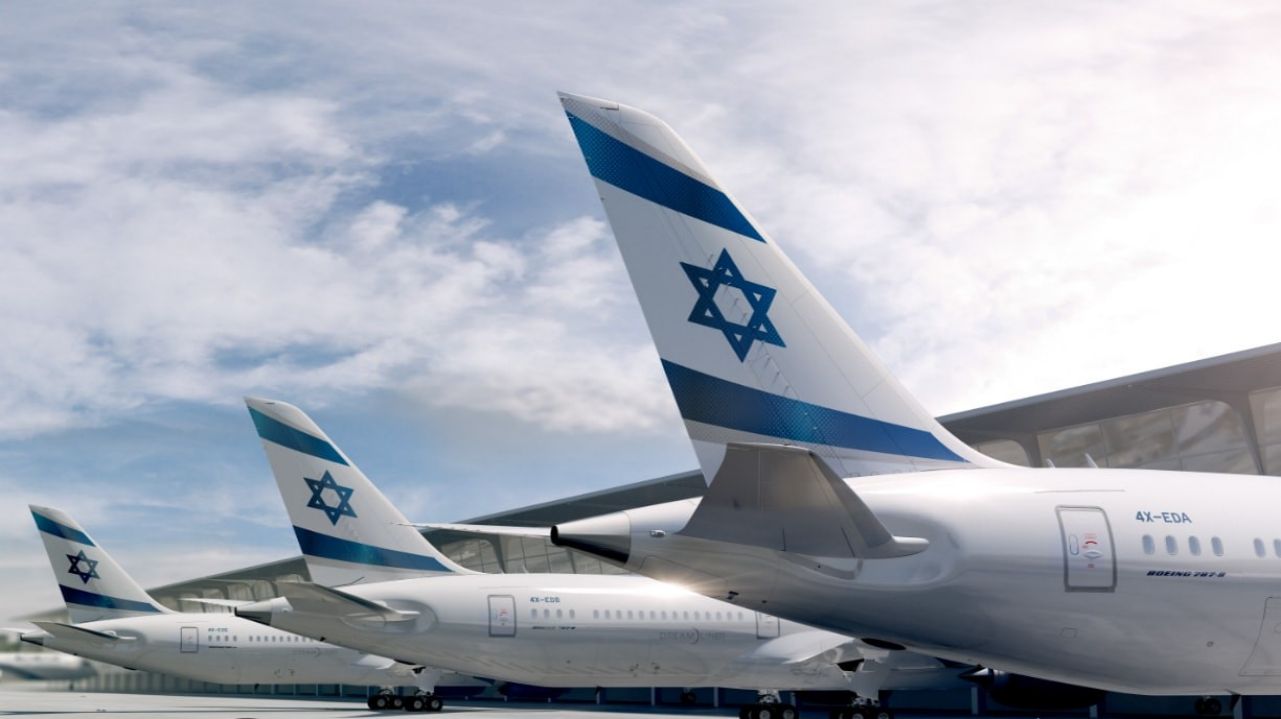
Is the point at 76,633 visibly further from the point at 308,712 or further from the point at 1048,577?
the point at 1048,577

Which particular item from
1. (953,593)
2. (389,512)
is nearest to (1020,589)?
(953,593)

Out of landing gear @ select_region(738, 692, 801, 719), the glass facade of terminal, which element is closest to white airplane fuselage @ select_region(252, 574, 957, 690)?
landing gear @ select_region(738, 692, 801, 719)

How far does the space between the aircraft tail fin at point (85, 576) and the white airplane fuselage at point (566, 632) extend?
19739 mm

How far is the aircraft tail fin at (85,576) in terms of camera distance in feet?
132

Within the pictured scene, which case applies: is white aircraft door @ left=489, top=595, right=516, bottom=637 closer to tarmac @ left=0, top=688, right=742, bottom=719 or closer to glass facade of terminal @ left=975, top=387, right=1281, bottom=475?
tarmac @ left=0, top=688, right=742, bottom=719

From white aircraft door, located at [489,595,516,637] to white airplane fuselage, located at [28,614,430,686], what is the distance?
669 centimetres

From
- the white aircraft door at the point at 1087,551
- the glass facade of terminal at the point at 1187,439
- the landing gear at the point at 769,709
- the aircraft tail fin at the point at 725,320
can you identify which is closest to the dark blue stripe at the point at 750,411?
the aircraft tail fin at the point at 725,320

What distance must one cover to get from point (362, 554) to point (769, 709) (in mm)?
9063

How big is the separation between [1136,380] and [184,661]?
25.7m

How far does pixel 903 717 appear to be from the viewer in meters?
29.5

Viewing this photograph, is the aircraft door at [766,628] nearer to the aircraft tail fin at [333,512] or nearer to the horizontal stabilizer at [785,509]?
the aircraft tail fin at [333,512]

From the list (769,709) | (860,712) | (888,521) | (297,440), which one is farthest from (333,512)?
(888,521)

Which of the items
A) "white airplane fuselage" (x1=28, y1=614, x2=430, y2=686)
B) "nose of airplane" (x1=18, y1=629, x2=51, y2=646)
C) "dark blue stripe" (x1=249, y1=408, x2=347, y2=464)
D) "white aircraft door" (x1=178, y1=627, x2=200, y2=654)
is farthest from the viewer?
→ "nose of airplane" (x1=18, y1=629, x2=51, y2=646)

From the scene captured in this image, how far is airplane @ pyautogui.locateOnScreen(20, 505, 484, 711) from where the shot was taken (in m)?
31.1
